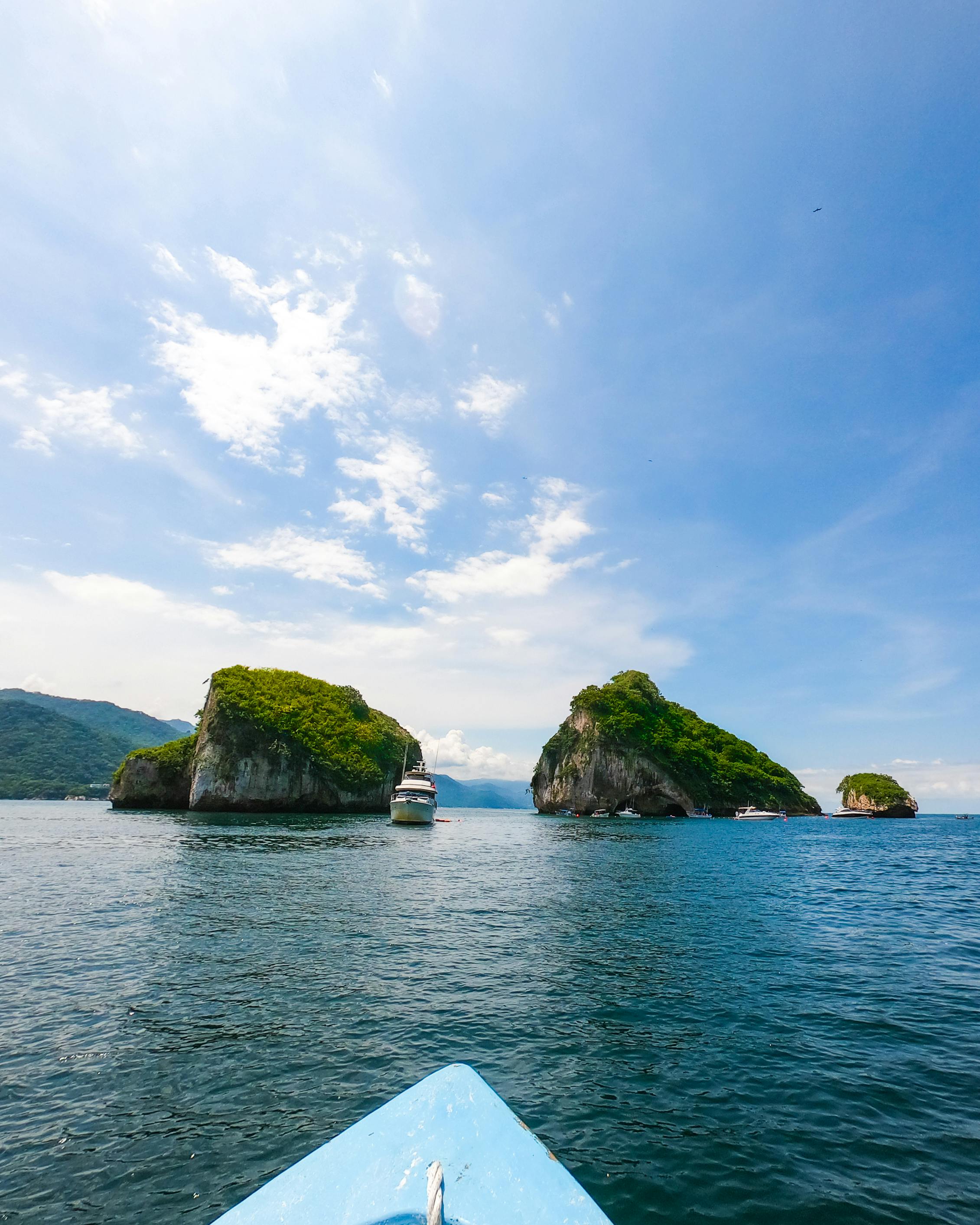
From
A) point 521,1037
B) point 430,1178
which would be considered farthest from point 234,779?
point 430,1178

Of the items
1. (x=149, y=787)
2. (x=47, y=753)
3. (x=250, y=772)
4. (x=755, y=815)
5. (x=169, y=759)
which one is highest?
(x=47, y=753)

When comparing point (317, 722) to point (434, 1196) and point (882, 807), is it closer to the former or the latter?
point (434, 1196)

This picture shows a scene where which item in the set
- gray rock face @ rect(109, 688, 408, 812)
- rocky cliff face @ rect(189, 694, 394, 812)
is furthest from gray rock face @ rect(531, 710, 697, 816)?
rocky cliff face @ rect(189, 694, 394, 812)

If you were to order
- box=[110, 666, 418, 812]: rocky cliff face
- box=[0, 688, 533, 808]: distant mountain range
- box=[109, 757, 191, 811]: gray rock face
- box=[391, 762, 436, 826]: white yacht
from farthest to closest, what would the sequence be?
box=[0, 688, 533, 808]: distant mountain range
box=[109, 757, 191, 811]: gray rock face
box=[110, 666, 418, 812]: rocky cliff face
box=[391, 762, 436, 826]: white yacht

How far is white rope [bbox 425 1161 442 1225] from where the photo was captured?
10.1 feet

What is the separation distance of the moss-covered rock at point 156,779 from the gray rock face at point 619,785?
64731 mm

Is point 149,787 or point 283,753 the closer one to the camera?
point 283,753

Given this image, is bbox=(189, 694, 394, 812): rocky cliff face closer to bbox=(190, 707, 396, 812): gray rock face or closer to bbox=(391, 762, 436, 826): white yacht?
bbox=(190, 707, 396, 812): gray rock face

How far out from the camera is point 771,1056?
26.7ft

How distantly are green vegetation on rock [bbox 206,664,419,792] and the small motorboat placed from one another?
75057 mm

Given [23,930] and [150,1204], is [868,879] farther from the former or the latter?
[23,930]

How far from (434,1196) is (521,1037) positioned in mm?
6443

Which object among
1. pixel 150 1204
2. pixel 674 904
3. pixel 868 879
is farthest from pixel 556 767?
pixel 150 1204

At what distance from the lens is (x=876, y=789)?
4422 inches
